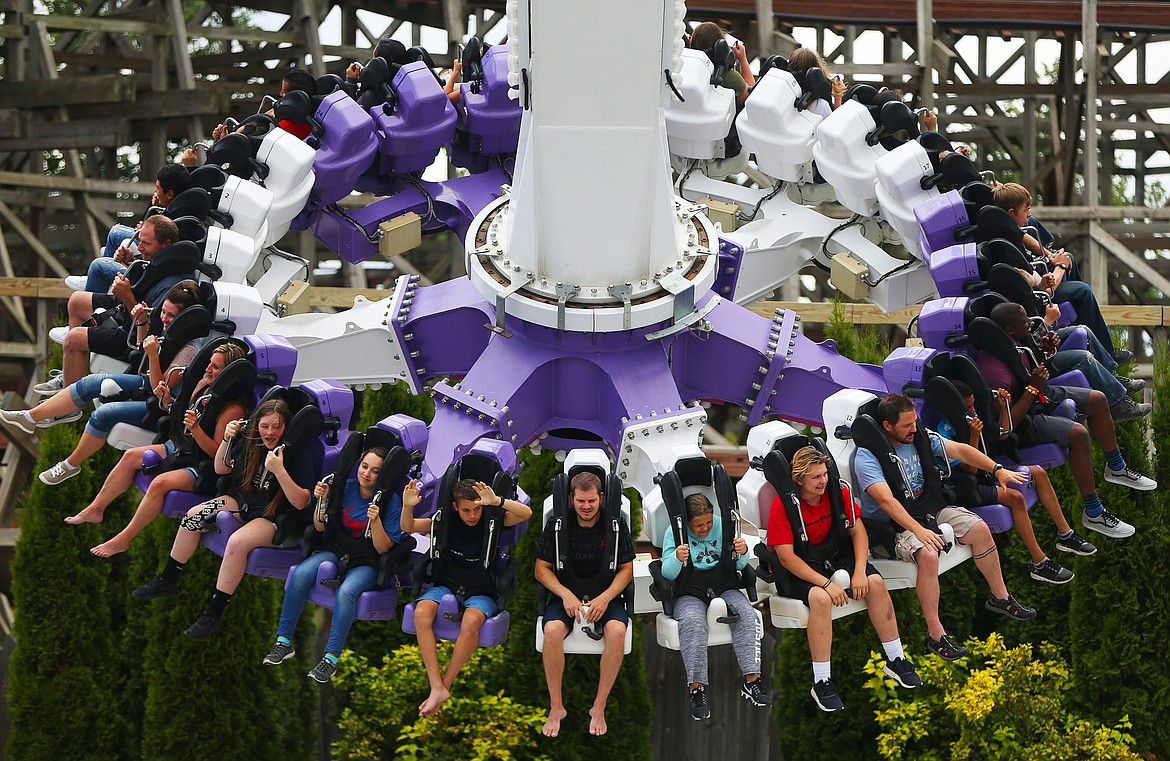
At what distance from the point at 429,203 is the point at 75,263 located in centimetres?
846

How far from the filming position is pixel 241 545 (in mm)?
6707

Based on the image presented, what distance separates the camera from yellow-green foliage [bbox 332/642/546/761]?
1098 centimetres

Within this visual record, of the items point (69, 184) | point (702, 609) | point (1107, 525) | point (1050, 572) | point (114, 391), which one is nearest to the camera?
point (702, 609)

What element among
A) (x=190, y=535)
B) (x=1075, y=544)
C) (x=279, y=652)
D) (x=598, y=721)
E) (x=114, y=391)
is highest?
(x=114, y=391)

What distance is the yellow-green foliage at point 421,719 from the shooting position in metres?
11.0

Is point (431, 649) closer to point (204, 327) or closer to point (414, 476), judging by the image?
point (414, 476)

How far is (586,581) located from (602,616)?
0.50 feet

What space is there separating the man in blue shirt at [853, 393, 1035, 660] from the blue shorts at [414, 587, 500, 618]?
5.11ft

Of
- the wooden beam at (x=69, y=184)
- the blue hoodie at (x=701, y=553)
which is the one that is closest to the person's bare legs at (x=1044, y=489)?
the blue hoodie at (x=701, y=553)

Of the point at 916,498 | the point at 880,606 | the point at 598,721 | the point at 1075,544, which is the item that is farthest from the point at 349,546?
the point at 1075,544

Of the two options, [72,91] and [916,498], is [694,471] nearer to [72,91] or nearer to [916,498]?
[916,498]

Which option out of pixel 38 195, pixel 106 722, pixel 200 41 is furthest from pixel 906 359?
pixel 200 41

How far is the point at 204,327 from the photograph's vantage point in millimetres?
7160

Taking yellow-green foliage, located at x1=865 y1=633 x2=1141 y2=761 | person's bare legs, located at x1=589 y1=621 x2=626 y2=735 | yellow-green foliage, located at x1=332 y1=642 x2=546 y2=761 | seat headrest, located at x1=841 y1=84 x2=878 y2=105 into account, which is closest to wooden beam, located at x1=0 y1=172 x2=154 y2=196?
yellow-green foliage, located at x1=332 y1=642 x2=546 y2=761
